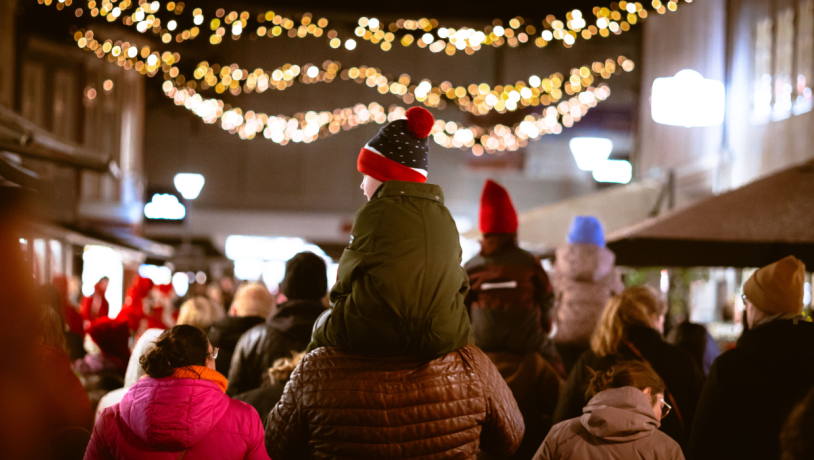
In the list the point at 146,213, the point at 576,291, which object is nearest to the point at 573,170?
the point at 146,213

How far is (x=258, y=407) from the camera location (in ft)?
11.1

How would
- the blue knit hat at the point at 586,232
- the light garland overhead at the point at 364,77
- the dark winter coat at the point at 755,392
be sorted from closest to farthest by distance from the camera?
the dark winter coat at the point at 755,392 → the blue knit hat at the point at 586,232 → the light garland overhead at the point at 364,77

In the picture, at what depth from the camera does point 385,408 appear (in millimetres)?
2295

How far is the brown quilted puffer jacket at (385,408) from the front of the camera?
2.30 meters

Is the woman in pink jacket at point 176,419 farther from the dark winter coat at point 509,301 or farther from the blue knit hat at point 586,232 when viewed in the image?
the blue knit hat at point 586,232

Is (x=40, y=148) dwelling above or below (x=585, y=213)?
above

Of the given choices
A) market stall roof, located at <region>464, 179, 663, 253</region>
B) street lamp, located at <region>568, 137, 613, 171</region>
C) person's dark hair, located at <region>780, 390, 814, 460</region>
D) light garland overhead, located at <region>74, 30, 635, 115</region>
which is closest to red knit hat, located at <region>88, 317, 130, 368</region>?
person's dark hair, located at <region>780, 390, 814, 460</region>

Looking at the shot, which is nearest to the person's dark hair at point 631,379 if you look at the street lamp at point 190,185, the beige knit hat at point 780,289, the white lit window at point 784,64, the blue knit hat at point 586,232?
the beige knit hat at point 780,289

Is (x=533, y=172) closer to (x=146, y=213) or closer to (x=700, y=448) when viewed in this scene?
(x=146, y=213)

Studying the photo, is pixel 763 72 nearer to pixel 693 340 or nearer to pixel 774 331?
pixel 693 340

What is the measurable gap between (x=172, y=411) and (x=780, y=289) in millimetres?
2609

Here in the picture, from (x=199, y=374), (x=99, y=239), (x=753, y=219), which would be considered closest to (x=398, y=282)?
(x=199, y=374)

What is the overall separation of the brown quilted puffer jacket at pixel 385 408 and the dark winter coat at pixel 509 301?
167 cm

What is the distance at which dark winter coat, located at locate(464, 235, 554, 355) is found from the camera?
4141mm
